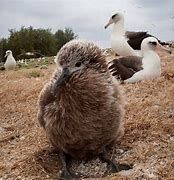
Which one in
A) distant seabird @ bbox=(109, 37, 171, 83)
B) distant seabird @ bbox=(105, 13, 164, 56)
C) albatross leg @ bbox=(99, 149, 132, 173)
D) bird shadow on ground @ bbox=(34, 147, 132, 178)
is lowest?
bird shadow on ground @ bbox=(34, 147, 132, 178)

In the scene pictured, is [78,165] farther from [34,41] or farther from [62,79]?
[34,41]

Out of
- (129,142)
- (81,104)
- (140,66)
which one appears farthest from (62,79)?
(140,66)

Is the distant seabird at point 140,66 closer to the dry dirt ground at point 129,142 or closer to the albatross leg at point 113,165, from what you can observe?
the dry dirt ground at point 129,142

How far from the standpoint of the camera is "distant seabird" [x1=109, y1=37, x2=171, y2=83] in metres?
A: 9.33

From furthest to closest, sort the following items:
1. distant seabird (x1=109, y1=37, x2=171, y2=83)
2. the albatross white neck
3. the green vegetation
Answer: the green vegetation, the albatross white neck, distant seabird (x1=109, y1=37, x2=171, y2=83)

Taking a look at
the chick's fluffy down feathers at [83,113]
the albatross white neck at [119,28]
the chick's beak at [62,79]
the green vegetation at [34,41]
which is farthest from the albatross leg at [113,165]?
the green vegetation at [34,41]

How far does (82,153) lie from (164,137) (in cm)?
98

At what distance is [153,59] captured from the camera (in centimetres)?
980

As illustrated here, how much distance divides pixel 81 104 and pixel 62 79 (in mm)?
334

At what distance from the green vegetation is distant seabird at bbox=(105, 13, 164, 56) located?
15.3 meters

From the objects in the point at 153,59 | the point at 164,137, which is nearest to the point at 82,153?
the point at 164,137

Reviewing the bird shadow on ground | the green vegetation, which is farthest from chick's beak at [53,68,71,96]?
the green vegetation

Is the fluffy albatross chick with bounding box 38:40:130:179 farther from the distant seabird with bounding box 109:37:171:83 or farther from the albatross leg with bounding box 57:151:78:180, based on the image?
the distant seabird with bounding box 109:37:171:83

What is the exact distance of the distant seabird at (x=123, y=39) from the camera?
12.7 metres
